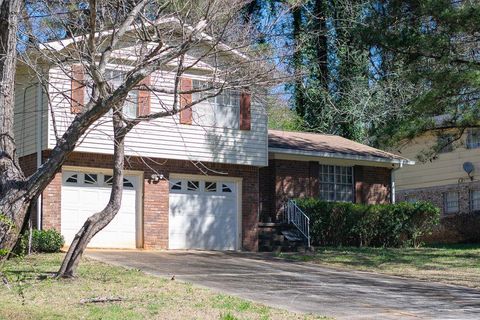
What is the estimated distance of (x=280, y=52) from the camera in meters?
18.6

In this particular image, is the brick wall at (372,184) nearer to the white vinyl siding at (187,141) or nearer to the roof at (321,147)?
the roof at (321,147)

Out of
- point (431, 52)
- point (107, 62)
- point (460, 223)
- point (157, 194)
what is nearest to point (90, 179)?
point (157, 194)

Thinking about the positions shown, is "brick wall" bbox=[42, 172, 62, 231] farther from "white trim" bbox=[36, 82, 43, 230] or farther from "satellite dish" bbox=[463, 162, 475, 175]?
"satellite dish" bbox=[463, 162, 475, 175]

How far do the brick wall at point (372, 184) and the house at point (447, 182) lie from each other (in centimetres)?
→ 353

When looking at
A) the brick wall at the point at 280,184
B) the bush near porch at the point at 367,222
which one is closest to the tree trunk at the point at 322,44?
the brick wall at the point at 280,184

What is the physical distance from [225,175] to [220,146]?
3.04 ft

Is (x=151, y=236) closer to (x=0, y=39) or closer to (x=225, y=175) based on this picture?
(x=225, y=175)

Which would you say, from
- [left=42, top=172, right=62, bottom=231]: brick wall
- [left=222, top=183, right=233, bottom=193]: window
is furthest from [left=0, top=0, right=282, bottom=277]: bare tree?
[left=222, top=183, right=233, bottom=193]: window

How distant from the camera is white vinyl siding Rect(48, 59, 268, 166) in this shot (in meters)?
22.1

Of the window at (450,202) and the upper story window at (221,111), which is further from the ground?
the upper story window at (221,111)

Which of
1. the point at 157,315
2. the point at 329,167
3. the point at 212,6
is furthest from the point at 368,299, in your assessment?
the point at 329,167

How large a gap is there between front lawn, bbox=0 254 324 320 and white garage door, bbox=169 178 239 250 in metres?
7.80

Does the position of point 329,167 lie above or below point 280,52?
below

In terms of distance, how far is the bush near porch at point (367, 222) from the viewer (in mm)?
26047
